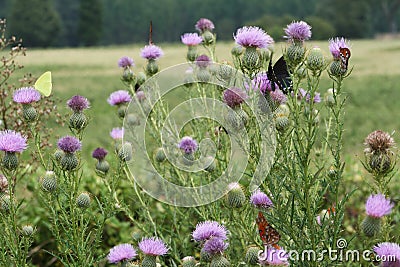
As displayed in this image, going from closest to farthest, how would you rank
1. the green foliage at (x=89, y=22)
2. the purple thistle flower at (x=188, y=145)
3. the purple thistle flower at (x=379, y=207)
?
the purple thistle flower at (x=379, y=207) < the purple thistle flower at (x=188, y=145) < the green foliage at (x=89, y=22)

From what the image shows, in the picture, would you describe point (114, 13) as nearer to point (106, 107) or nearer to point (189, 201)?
point (106, 107)

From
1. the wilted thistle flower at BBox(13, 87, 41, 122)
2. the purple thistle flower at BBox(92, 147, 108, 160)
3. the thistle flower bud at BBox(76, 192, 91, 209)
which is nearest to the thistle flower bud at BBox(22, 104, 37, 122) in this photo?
the wilted thistle flower at BBox(13, 87, 41, 122)

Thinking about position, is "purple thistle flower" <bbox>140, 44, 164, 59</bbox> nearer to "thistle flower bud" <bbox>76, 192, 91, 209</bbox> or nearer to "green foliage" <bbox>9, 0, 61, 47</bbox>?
"thistle flower bud" <bbox>76, 192, 91, 209</bbox>

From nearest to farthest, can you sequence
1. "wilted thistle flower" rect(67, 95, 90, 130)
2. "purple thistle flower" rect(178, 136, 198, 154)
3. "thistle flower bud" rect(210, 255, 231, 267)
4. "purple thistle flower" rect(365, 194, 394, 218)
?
"purple thistle flower" rect(365, 194, 394, 218) < "thistle flower bud" rect(210, 255, 231, 267) < "wilted thistle flower" rect(67, 95, 90, 130) < "purple thistle flower" rect(178, 136, 198, 154)

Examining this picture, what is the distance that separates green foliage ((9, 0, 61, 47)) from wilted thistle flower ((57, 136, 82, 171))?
50109 mm

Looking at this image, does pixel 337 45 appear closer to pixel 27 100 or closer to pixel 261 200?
pixel 261 200

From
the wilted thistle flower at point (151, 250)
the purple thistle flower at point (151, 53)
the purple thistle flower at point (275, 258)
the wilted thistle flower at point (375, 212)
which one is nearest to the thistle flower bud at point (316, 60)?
the wilted thistle flower at point (375, 212)

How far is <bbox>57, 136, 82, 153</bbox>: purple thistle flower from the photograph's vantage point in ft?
6.89

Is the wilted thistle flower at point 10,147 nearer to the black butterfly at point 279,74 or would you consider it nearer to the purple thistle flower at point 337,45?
the black butterfly at point 279,74

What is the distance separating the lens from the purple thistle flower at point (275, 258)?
1.60 meters

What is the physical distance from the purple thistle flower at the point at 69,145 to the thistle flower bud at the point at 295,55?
86 cm

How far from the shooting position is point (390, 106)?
1389 cm

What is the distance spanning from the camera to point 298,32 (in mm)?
1782

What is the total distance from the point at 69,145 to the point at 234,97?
64 cm
